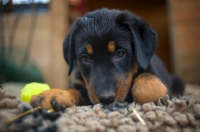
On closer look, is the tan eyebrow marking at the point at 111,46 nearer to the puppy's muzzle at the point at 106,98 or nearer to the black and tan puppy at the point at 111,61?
the black and tan puppy at the point at 111,61

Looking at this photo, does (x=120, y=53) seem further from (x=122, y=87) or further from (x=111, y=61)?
(x=122, y=87)

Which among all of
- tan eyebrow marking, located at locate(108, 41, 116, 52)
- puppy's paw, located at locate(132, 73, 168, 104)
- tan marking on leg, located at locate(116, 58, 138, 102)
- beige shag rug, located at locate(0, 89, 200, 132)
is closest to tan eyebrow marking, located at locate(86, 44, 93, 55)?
tan eyebrow marking, located at locate(108, 41, 116, 52)

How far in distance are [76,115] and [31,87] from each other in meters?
0.78

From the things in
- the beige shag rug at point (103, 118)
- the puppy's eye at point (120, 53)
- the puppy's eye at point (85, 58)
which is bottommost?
the beige shag rug at point (103, 118)

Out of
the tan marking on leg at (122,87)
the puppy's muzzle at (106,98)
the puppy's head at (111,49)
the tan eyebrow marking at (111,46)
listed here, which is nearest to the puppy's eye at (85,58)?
the puppy's head at (111,49)

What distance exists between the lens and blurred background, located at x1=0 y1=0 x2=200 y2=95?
15.5 feet

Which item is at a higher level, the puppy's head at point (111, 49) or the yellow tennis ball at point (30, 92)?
the puppy's head at point (111, 49)

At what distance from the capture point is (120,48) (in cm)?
221

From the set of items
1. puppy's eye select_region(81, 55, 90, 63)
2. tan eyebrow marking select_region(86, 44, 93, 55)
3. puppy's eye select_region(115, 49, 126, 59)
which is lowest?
puppy's eye select_region(81, 55, 90, 63)

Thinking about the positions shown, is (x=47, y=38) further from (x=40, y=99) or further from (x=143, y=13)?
(x=40, y=99)

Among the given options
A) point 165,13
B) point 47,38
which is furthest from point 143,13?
point 47,38

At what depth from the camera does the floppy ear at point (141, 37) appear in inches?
87.4

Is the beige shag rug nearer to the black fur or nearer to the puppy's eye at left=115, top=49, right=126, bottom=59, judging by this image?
the black fur

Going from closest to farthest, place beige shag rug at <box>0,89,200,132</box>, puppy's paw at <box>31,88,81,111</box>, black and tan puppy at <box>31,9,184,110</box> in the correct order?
beige shag rug at <box>0,89,200,132</box> → puppy's paw at <box>31,88,81,111</box> → black and tan puppy at <box>31,9,184,110</box>
